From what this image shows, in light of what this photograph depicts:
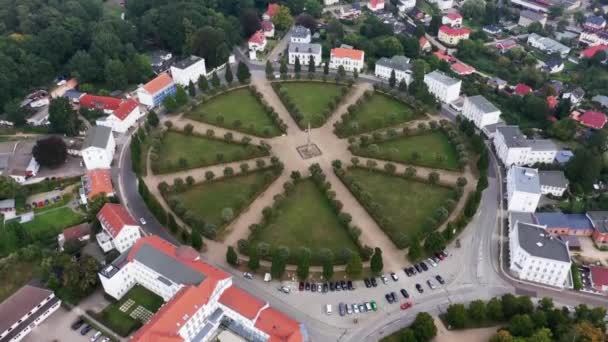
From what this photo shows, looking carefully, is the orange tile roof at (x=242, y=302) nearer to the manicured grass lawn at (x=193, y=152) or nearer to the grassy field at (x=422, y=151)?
the manicured grass lawn at (x=193, y=152)

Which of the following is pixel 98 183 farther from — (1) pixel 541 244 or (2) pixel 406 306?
(1) pixel 541 244

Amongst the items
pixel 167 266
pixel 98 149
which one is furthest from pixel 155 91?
pixel 167 266

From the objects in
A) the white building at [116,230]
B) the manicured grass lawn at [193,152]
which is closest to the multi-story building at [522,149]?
the manicured grass lawn at [193,152]

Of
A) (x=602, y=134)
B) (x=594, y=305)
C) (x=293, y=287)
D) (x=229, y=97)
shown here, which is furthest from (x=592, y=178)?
(x=229, y=97)

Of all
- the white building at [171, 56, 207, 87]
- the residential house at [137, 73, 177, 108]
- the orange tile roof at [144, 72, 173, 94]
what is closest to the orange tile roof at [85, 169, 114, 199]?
the residential house at [137, 73, 177, 108]

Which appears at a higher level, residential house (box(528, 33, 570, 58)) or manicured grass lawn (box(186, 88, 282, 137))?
residential house (box(528, 33, 570, 58))

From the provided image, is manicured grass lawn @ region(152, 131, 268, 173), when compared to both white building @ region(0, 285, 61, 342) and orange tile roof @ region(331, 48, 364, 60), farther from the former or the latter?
orange tile roof @ region(331, 48, 364, 60)
